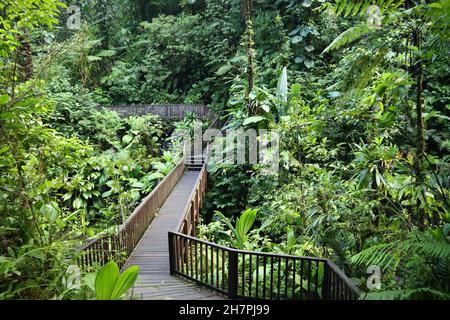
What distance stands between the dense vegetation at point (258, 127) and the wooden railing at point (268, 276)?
37 cm

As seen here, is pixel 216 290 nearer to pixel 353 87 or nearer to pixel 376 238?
pixel 376 238

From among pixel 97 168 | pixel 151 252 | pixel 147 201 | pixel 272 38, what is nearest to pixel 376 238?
pixel 151 252

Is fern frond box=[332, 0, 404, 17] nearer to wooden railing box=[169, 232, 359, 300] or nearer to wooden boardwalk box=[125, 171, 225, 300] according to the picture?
wooden railing box=[169, 232, 359, 300]

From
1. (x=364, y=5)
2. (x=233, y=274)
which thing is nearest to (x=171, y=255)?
(x=233, y=274)

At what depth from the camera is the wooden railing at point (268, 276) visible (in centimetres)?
400

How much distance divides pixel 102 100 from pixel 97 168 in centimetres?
768

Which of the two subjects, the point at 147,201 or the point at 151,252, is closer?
the point at 151,252

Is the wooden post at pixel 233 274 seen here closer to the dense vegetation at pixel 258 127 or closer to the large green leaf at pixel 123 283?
the dense vegetation at pixel 258 127

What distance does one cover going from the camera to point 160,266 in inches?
231

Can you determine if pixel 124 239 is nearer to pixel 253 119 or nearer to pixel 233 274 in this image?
pixel 233 274

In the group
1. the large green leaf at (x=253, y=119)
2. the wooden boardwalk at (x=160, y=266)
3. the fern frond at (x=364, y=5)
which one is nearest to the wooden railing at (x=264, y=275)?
the wooden boardwalk at (x=160, y=266)

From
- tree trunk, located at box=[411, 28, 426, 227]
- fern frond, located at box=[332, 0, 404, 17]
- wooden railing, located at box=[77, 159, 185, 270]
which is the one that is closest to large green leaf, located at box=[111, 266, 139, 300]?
wooden railing, located at box=[77, 159, 185, 270]

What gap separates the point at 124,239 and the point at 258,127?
5.12 meters

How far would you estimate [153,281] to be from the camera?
5.31 metres
